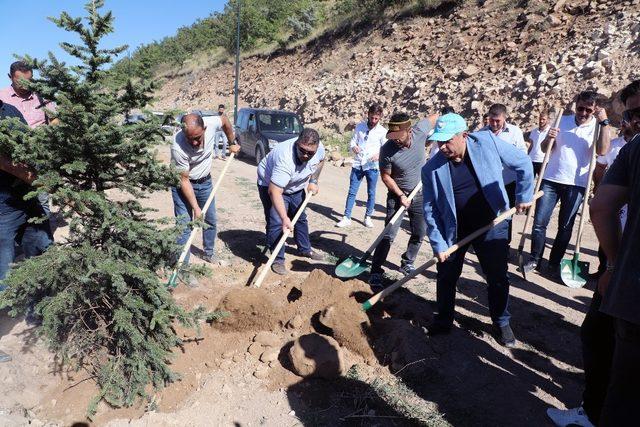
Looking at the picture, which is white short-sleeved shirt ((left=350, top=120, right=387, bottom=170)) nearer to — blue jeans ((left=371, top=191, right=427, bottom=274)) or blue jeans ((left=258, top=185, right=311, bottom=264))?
blue jeans ((left=258, top=185, right=311, bottom=264))

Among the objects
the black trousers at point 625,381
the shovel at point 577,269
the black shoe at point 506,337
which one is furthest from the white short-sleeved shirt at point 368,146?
the black trousers at point 625,381

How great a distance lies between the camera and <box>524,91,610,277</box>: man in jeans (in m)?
4.80

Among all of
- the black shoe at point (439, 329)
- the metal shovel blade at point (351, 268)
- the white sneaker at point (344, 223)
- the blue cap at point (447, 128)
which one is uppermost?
the blue cap at point (447, 128)

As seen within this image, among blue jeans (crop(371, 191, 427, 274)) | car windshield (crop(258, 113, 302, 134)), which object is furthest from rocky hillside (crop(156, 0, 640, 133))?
blue jeans (crop(371, 191, 427, 274))

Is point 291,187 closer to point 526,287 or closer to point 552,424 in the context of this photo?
point 526,287

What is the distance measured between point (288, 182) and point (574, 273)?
3.30 m

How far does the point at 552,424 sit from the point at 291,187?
3.23 metres

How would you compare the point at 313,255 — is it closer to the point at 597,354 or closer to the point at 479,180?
the point at 479,180

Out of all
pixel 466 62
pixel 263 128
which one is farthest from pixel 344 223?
pixel 466 62

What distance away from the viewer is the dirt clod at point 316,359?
312cm

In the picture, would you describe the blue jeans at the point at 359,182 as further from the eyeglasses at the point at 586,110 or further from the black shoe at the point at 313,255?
the eyeglasses at the point at 586,110

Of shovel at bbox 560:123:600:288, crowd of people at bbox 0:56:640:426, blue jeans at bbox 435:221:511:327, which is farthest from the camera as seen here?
shovel at bbox 560:123:600:288

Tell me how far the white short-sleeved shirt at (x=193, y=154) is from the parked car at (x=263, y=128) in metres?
8.22

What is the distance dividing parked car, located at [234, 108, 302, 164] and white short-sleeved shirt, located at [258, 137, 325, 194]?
26.5ft
